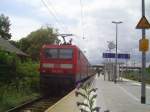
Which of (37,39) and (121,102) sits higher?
(37,39)

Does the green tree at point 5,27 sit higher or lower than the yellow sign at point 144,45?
higher

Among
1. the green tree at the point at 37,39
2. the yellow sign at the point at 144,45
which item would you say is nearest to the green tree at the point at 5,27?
the green tree at the point at 37,39

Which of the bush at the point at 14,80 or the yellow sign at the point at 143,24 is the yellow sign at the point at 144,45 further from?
the bush at the point at 14,80

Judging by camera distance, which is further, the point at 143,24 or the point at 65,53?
the point at 65,53

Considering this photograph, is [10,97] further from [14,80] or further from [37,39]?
[37,39]

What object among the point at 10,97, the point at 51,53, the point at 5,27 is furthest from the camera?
the point at 5,27

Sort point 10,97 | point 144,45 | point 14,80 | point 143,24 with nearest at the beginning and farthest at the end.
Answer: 1. point 143,24
2. point 144,45
3. point 10,97
4. point 14,80

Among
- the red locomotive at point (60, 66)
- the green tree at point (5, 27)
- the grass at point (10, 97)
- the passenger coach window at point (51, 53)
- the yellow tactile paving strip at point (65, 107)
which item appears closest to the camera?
the yellow tactile paving strip at point (65, 107)

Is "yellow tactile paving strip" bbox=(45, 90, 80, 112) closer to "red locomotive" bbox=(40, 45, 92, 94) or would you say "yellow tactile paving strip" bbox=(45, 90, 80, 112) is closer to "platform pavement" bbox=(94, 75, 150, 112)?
"platform pavement" bbox=(94, 75, 150, 112)

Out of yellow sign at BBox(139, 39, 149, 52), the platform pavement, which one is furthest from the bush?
yellow sign at BBox(139, 39, 149, 52)

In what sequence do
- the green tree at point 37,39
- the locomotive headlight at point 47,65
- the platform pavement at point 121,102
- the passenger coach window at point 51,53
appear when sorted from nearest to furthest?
the platform pavement at point 121,102 < the locomotive headlight at point 47,65 < the passenger coach window at point 51,53 < the green tree at point 37,39

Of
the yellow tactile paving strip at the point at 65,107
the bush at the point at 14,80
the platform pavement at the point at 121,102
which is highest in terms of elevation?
the bush at the point at 14,80

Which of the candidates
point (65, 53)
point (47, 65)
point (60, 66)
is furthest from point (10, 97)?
point (65, 53)

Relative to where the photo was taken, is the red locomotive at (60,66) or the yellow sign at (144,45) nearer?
the yellow sign at (144,45)
